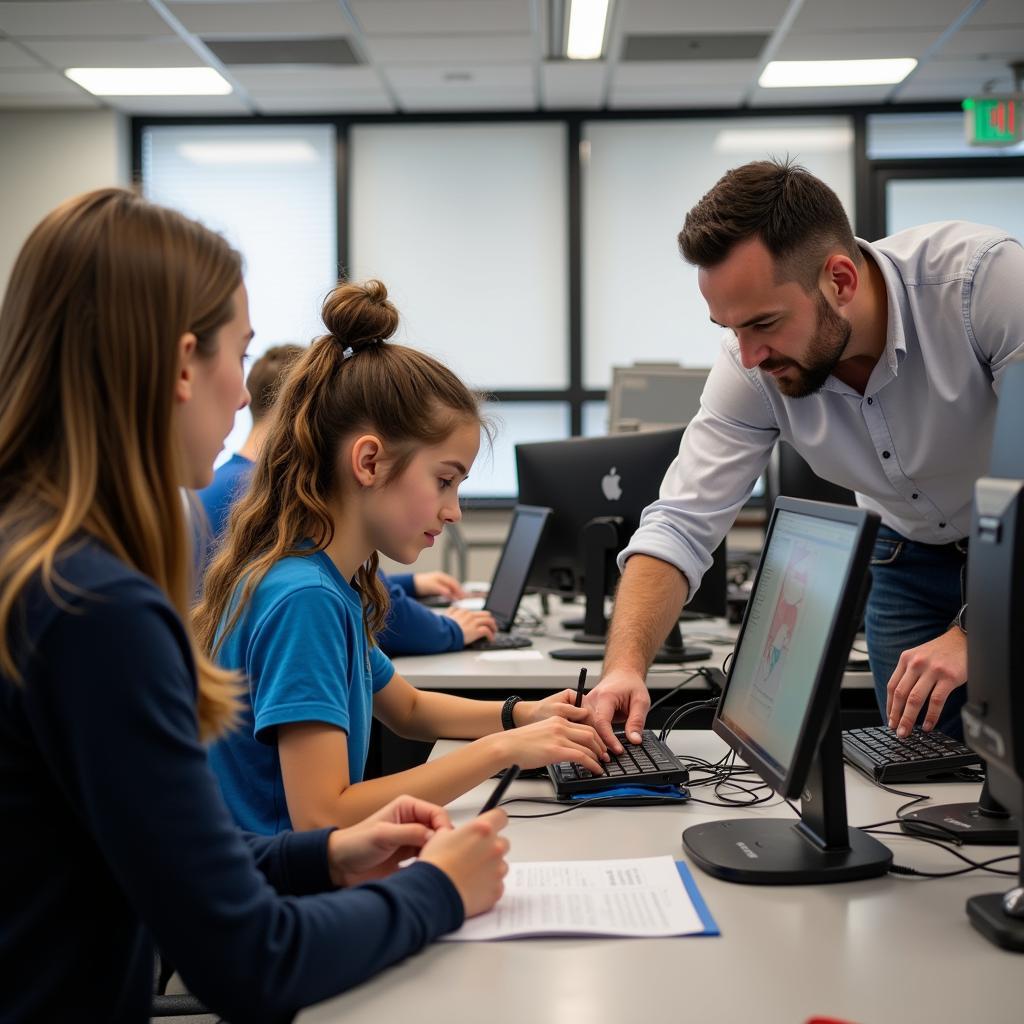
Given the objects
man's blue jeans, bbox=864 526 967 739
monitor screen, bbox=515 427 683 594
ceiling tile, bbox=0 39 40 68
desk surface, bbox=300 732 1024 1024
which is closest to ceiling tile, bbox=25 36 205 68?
ceiling tile, bbox=0 39 40 68

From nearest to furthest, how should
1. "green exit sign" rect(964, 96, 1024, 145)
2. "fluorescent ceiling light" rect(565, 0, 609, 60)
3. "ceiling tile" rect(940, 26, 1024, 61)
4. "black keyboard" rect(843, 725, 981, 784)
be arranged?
"black keyboard" rect(843, 725, 981, 784), "fluorescent ceiling light" rect(565, 0, 609, 60), "ceiling tile" rect(940, 26, 1024, 61), "green exit sign" rect(964, 96, 1024, 145)

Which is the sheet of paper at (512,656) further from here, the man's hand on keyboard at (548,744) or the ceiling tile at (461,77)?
the ceiling tile at (461,77)

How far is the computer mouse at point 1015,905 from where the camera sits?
86 centimetres

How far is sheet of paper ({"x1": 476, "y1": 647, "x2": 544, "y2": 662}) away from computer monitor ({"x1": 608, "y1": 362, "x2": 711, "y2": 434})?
1.04m

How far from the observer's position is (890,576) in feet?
6.32

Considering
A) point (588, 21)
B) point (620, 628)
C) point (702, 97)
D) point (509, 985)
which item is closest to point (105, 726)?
point (509, 985)

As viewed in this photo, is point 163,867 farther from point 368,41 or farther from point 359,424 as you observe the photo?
point 368,41

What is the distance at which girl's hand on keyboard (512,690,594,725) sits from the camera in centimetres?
136

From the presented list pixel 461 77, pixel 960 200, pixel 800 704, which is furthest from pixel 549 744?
pixel 960 200

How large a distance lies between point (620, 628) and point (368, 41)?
355 cm

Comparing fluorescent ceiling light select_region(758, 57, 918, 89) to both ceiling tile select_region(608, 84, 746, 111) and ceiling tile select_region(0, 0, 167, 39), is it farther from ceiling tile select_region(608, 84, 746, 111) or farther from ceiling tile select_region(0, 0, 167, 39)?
ceiling tile select_region(0, 0, 167, 39)

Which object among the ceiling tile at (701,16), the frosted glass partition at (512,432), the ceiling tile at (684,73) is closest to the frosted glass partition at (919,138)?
the ceiling tile at (684,73)

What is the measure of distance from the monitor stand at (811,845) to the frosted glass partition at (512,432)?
4.32m

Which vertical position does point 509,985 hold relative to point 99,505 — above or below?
below
